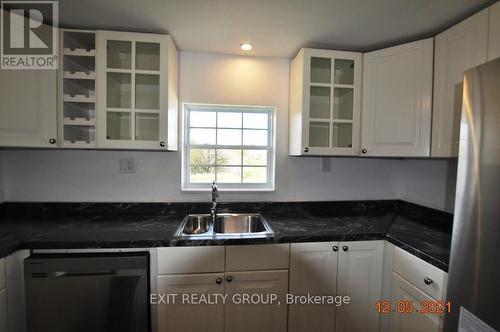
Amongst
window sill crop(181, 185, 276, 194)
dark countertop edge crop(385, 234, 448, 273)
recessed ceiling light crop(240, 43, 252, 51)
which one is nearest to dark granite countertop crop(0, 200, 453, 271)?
dark countertop edge crop(385, 234, 448, 273)

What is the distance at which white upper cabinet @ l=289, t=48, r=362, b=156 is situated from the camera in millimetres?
1672

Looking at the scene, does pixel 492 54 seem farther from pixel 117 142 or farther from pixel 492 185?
pixel 117 142

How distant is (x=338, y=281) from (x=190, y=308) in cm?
92

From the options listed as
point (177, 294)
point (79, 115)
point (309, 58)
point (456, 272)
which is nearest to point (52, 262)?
point (177, 294)

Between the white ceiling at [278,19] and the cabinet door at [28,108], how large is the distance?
42cm

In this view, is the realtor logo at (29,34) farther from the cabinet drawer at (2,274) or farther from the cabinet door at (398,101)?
the cabinet door at (398,101)

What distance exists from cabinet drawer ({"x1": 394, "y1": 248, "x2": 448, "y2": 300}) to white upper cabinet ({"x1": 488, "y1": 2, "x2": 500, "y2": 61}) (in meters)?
1.08

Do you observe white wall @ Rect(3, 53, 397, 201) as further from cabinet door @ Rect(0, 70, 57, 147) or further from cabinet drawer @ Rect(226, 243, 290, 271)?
cabinet drawer @ Rect(226, 243, 290, 271)

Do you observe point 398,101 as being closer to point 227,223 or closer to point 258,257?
point 258,257

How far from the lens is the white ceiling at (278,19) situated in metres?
1.24

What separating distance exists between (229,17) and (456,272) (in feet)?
5.49

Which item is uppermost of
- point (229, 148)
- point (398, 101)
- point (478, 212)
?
point (398, 101)

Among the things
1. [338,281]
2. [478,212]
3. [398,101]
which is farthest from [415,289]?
[398,101]

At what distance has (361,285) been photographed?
1447 millimetres
